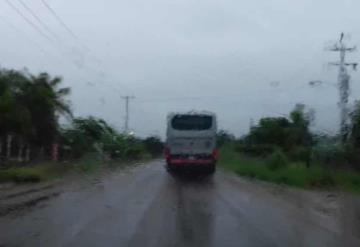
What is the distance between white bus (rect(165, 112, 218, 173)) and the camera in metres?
42.2

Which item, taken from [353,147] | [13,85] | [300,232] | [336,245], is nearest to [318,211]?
[300,232]

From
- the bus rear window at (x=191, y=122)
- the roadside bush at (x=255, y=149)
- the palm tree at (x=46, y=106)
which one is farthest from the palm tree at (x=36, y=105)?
the roadside bush at (x=255, y=149)

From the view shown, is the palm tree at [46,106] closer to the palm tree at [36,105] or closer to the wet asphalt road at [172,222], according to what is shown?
the palm tree at [36,105]

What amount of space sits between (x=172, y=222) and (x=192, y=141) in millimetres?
25639

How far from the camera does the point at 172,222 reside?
16.7 meters

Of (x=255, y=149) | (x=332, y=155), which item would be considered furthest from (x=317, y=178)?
(x=255, y=149)

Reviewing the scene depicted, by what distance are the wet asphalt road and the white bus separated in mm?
15909

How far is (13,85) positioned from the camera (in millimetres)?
53062

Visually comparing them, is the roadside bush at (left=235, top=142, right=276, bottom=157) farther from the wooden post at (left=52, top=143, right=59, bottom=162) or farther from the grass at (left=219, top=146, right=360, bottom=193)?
the grass at (left=219, top=146, right=360, bottom=193)

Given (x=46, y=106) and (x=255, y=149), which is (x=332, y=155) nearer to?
(x=46, y=106)

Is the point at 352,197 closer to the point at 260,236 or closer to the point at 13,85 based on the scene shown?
the point at 260,236

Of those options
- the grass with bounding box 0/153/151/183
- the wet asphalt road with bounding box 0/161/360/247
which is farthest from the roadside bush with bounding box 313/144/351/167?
the wet asphalt road with bounding box 0/161/360/247

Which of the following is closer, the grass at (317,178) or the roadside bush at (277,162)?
the grass at (317,178)

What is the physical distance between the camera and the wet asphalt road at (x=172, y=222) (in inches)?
534
